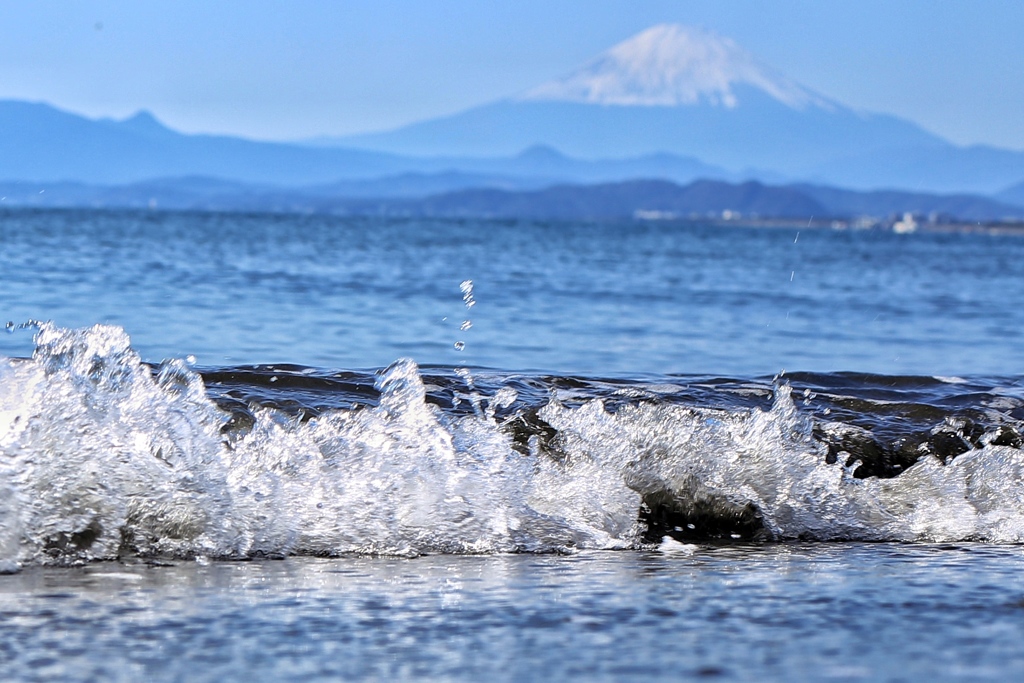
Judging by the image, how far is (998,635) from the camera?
3.97m

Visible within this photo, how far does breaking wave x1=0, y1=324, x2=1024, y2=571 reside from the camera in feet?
17.3

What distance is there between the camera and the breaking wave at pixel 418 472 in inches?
208

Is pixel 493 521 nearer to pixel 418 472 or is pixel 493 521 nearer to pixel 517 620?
pixel 418 472

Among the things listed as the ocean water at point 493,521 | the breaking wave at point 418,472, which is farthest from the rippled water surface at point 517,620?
the breaking wave at point 418,472

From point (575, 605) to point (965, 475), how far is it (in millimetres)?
3233

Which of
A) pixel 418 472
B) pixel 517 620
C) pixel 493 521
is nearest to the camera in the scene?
pixel 517 620

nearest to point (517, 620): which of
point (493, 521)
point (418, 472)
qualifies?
point (493, 521)

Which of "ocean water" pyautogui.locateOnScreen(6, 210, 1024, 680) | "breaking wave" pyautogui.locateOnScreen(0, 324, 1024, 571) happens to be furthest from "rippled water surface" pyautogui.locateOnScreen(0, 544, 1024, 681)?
"breaking wave" pyautogui.locateOnScreen(0, 324, 1024, 571)

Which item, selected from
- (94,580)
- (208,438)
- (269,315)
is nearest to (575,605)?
(94,580)

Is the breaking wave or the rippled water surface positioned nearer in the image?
the rippled water surface

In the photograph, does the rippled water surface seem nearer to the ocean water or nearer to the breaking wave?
the ocean water

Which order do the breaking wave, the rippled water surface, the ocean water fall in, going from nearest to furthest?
the rippled water surface, the ocean water, the breaking wave

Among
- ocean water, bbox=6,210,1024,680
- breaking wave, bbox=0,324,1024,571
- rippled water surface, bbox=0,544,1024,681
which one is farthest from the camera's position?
breaking wave, bbox=0,324,1024,571

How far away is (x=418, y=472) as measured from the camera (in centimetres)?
590
